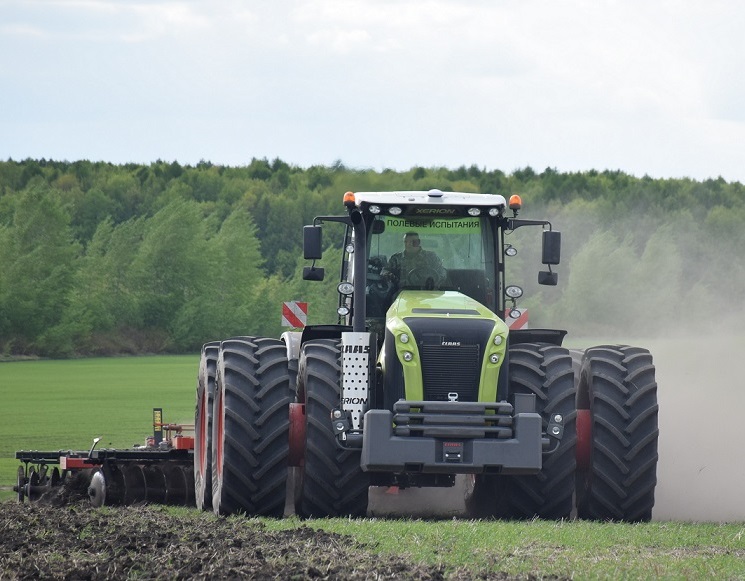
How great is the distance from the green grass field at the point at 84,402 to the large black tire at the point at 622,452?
34.4 ft

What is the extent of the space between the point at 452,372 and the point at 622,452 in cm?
187

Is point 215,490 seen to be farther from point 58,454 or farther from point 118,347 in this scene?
point 118,347

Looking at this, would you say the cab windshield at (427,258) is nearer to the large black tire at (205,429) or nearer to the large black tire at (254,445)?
the large black tire at (254,445)

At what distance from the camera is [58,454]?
56.8 ft

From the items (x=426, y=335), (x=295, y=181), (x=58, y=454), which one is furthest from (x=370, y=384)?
(x=295, y=181)

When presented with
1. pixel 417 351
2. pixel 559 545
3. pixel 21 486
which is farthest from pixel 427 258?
pixel 21 486

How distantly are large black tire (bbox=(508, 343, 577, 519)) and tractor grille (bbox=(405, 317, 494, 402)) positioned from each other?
→ 1.62ft

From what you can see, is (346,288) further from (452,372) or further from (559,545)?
(559,545)

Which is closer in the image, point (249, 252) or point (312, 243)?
point (312, 243)

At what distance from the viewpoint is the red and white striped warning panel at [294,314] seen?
88.6ft

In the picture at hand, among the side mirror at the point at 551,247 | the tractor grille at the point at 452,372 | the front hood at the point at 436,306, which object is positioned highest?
the side mirror at the point at 551,247

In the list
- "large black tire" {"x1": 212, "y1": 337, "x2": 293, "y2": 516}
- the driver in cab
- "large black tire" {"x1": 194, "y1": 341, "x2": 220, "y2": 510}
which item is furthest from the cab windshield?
"large black tire" {"x1": 194, "y1": 341, "x2": 220, "y2": 510}

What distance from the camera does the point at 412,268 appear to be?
14492mm

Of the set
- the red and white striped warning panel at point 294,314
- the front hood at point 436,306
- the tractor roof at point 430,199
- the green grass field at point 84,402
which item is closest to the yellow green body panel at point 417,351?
the front hood at point 436,306
